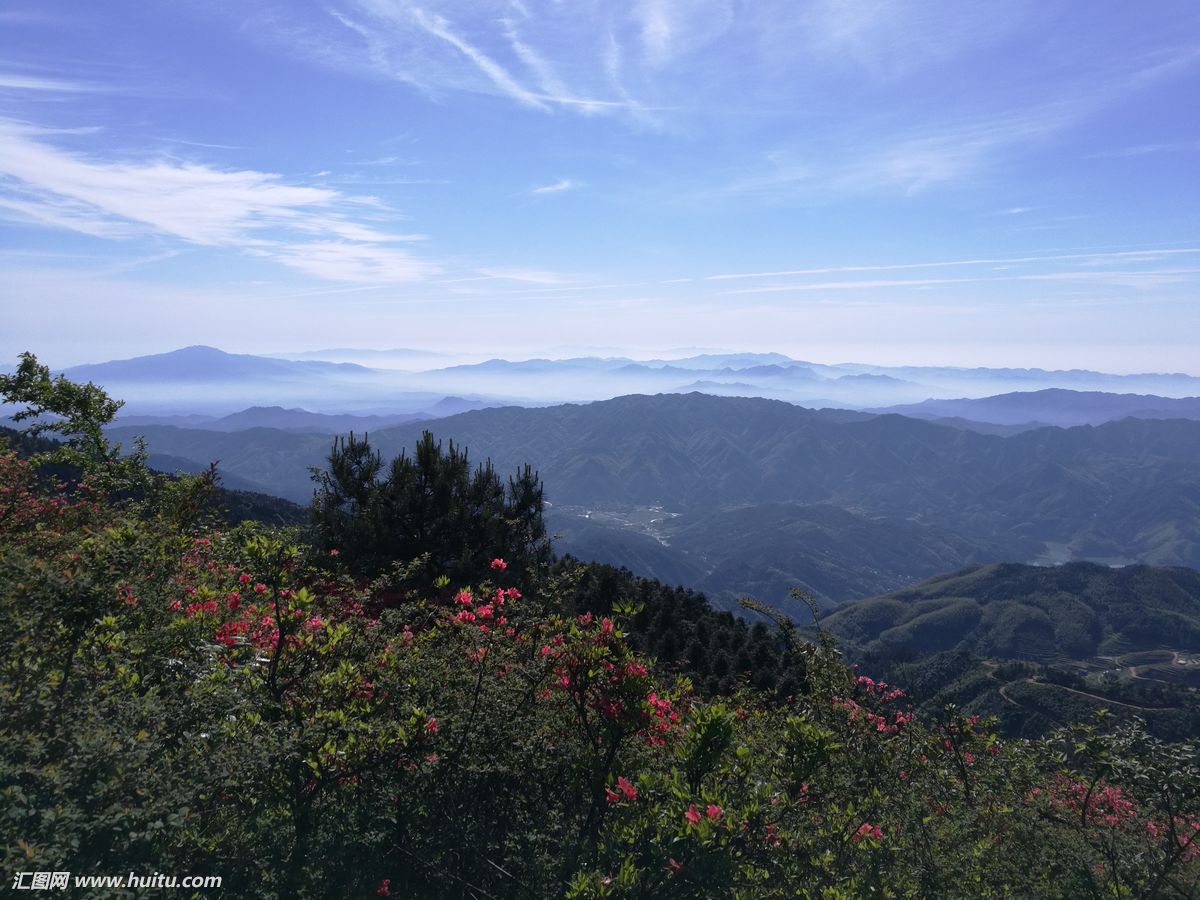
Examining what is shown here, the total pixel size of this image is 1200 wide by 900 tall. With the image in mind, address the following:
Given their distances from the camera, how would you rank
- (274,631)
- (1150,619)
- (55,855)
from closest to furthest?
1. (55,855)
2. (274,631)
3. (1150,619)

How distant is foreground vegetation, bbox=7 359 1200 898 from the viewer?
480 centimetres

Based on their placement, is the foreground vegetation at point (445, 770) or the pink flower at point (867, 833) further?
the pink flower at point (867, 833)

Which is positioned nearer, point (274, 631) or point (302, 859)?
point (302, 859)

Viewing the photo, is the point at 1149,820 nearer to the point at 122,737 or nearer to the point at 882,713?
the point at 882,713

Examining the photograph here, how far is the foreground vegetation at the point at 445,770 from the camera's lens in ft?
15.8

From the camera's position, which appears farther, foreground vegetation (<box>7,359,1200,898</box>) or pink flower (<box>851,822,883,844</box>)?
pink flower (<box>851,822,883,844</box>)

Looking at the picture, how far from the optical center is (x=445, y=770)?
6.47 m

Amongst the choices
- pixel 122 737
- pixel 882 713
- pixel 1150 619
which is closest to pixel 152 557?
pixel 122 737

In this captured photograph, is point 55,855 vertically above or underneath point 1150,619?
above

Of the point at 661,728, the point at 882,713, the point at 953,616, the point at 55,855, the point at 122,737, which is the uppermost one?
the point at 122,737

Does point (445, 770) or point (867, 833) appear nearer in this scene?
point (867, 833)

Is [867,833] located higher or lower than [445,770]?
lower

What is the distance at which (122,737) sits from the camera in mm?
4711

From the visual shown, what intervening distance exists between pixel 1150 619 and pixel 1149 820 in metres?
244
